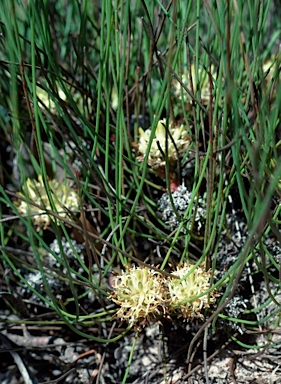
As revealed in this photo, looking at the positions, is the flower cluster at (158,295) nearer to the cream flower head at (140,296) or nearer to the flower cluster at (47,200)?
the cream flower head at (140,296)

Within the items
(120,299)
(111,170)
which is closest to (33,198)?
(111,170)

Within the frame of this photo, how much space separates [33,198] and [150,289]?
24cm

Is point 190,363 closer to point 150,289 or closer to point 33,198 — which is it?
point 150,289

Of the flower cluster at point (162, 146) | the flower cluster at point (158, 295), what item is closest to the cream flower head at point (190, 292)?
the flower cluster at point (158, 295)

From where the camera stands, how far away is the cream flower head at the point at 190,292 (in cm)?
47

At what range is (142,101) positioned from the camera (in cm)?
63

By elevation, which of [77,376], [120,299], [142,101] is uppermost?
[142,101]

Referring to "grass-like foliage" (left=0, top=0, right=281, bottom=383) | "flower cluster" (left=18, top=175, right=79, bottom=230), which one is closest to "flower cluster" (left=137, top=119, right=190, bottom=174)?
"grass-like foliage" (left=0, top=0, right=281, bottom=383)

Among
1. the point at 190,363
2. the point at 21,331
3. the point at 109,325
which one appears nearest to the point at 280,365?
the point at 190,363

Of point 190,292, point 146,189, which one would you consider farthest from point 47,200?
point 190,292

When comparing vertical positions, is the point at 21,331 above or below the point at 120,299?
below

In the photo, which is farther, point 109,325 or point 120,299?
point 109,325

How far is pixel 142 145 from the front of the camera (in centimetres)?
59

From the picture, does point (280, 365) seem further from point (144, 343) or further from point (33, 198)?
point (33, 198)
